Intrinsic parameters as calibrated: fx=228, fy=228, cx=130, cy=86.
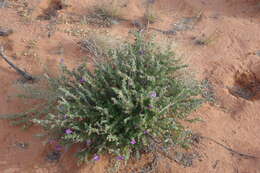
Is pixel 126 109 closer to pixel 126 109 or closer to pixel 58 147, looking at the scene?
pixel 126 109

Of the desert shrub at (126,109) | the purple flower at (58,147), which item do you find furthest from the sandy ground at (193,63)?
the desert shrub at (126,109)

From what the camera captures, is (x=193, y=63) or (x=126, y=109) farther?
(x=193, y=63)

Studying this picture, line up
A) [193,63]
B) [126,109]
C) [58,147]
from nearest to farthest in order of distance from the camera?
[126,109], [58,147], [193,63]

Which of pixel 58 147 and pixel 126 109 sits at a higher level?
pixel 126 109

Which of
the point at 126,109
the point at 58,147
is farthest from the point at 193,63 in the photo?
the point at 58,147

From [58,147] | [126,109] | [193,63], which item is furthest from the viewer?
[193,63]

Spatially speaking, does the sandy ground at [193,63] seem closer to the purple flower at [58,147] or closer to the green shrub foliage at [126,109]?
the purple flower at [58,147]

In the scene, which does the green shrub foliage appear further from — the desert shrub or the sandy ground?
the sandy ground

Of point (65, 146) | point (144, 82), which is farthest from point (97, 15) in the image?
point (65, 146)
